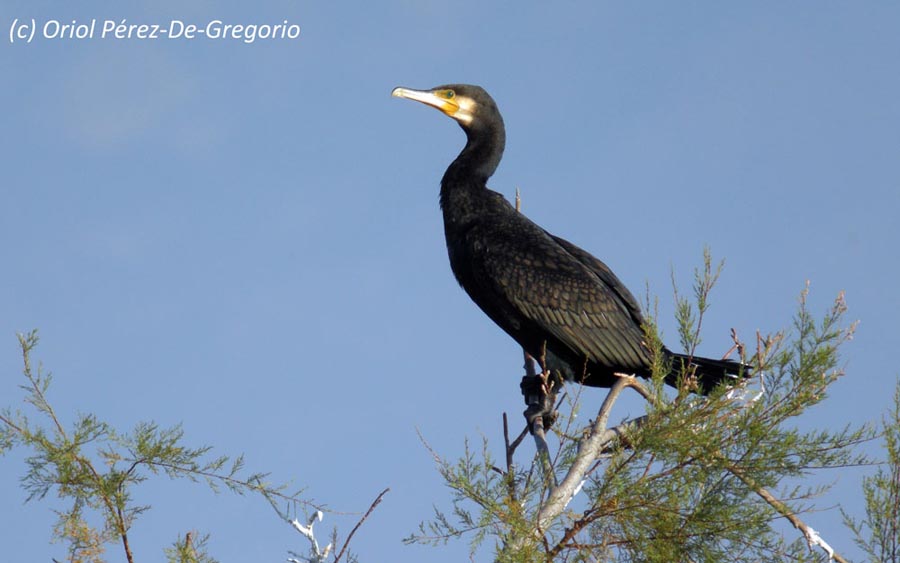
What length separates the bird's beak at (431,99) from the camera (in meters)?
7.02

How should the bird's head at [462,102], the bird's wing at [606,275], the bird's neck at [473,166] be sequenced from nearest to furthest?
the bird's wing at [606,275] < the bird's neck at [473,166] < the bird's head at [462,102]

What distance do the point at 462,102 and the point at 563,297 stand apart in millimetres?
1821

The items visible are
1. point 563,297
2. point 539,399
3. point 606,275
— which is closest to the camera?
point 539,399

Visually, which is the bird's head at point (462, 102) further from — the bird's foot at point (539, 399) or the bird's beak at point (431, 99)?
the bird's foot at point (539, 399)

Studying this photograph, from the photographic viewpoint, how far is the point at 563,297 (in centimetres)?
582

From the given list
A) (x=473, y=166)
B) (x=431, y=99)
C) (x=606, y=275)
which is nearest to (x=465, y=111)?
(x=431, y=99)

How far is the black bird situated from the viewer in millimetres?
5738

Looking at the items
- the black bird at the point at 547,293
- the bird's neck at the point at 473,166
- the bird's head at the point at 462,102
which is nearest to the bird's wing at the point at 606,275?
the black bird at the point at 547,293

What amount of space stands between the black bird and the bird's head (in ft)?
2.14

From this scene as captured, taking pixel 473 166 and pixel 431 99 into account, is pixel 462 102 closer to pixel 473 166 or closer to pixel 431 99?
pixel 431 99

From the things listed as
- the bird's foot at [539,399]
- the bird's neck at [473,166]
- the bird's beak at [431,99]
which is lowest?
the bird's foot at [539,399]

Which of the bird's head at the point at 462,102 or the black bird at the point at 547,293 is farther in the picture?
the bird's head at the point at 462,102

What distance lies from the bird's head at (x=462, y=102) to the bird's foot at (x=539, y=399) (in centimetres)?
196

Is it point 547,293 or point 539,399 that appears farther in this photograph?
point 547,293
